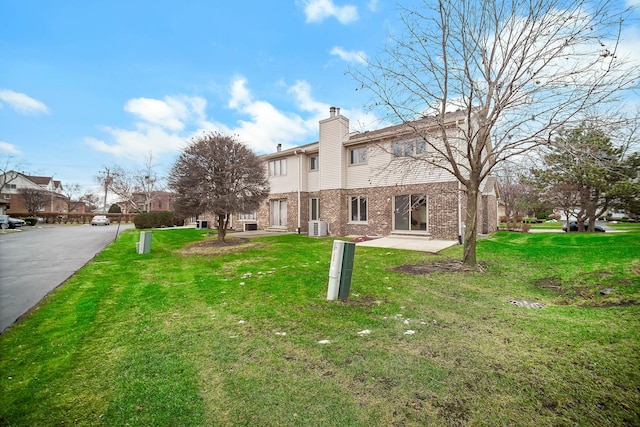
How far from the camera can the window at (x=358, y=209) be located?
1611cm

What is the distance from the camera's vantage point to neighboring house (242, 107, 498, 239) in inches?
514

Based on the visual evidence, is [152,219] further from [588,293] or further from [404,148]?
[588,293]

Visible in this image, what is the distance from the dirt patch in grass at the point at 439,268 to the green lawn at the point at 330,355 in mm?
994

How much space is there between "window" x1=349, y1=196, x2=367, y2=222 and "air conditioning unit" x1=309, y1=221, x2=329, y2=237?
1628 millimetres

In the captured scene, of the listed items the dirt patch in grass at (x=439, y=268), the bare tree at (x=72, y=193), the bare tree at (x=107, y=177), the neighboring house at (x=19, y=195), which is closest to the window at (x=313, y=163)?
the dirt patch in grass at (x=439, y=268)

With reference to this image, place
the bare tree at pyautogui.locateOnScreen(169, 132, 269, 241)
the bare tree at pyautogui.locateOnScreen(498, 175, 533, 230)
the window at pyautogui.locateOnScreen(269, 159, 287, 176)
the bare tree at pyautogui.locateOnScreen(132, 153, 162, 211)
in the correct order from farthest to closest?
the bare tree at pyautogui.locateOnScreen(132, 153, 162, 211) → the bare tree at pyautogui.locateOnScreen(498, 175, 533, 230) → the window at pyautogui.locateOnScreen(269, 159, 287, 176) → the bare tree at pyautogui.locateOnScreen(169, 132, 269, 241)

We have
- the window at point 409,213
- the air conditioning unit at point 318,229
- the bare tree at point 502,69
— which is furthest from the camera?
the air conditioning unit at point 318,229

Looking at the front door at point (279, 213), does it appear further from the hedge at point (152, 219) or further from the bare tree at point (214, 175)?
the hedge at point (152, 219)

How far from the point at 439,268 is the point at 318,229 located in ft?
31.1

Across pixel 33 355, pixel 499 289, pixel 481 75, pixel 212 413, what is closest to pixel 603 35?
pixel 481 75

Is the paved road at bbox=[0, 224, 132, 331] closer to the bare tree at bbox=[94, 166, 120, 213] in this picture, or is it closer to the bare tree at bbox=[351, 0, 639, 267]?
the bare tree at bbox=[351, 0, 639, 267]

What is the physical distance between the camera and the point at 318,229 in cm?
1639

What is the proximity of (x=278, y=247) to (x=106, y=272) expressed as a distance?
5869 millimetres

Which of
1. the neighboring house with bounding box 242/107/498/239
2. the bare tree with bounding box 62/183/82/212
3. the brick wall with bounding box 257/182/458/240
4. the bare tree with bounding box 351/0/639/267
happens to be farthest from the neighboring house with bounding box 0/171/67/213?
the bare tree with bounding box 351/0/639/267
